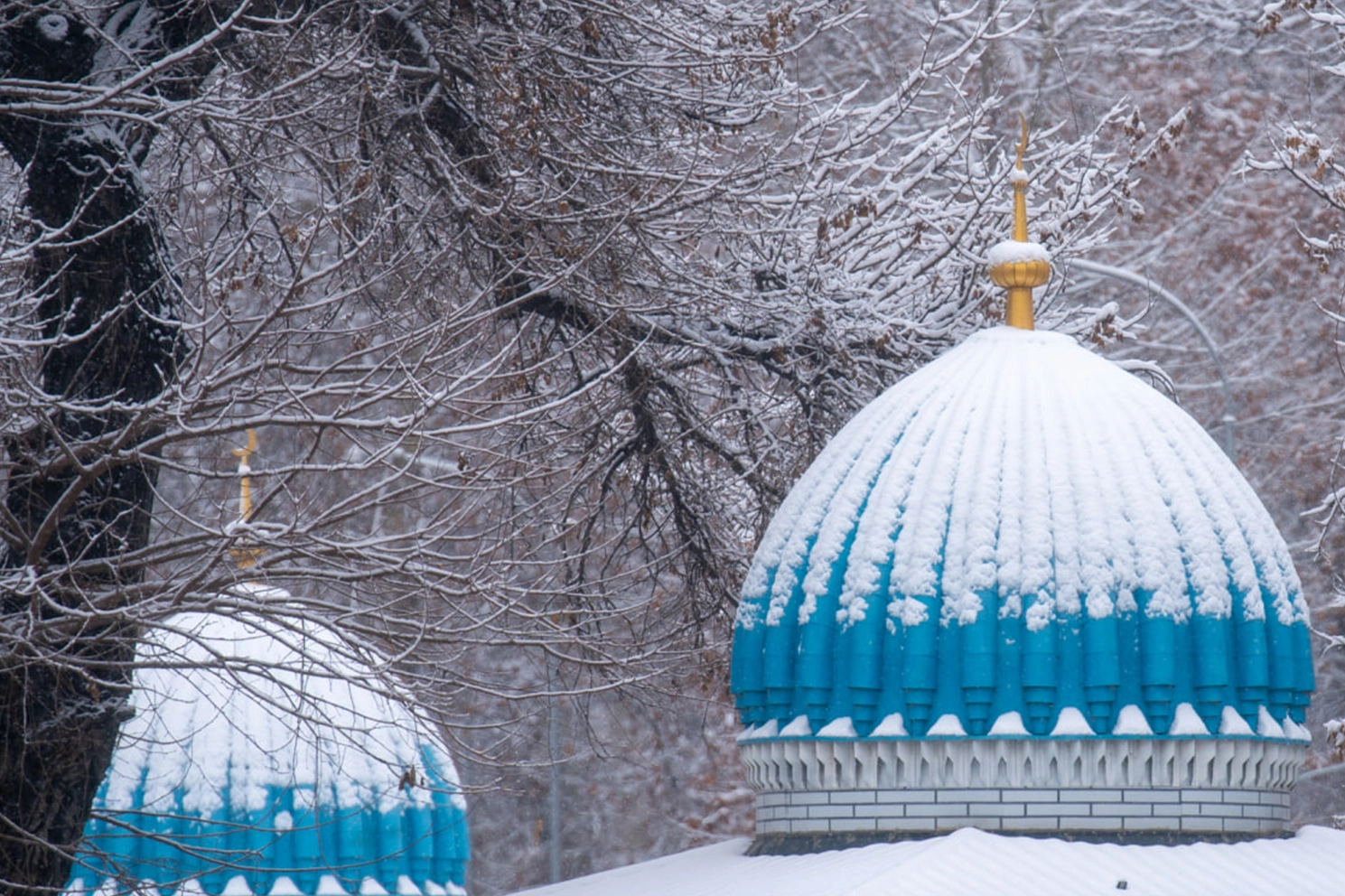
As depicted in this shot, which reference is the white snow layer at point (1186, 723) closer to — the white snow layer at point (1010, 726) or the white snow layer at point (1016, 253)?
the white snow layer at point (1010, 726)

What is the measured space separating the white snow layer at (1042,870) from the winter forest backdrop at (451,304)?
4.51 ft

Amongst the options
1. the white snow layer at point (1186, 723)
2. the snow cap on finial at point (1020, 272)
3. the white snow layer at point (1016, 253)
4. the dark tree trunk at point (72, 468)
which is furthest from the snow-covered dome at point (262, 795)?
the white snow layer at point (1186, 723)

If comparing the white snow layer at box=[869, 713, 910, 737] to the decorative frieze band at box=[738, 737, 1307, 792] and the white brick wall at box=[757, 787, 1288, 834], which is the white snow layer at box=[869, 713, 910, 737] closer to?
the decorative frieze band at box=[738, 737, 1307, 792]

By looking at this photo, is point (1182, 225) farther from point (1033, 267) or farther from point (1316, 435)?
point (1033, 267)

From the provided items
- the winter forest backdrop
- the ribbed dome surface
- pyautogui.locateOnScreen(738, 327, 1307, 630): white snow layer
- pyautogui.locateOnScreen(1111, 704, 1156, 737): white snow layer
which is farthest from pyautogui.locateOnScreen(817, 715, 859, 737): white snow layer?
pyautogui.locateOnScreen(1111, 704, 1156, 737): white snow layer

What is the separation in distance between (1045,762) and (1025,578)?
86cm

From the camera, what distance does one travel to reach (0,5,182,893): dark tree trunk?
880cm

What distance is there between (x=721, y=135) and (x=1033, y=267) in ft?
10.00

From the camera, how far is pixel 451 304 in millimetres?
10359

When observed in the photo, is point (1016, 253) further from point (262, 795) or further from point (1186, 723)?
point (262, 795)

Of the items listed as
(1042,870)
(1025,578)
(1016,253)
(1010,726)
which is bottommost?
(1042,870)

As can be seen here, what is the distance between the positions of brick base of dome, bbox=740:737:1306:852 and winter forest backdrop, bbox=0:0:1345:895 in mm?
1336

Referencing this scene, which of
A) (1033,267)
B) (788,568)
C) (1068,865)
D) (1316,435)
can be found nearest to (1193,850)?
(1068,865)

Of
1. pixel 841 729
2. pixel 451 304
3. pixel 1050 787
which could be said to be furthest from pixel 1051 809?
pixel 451 304
